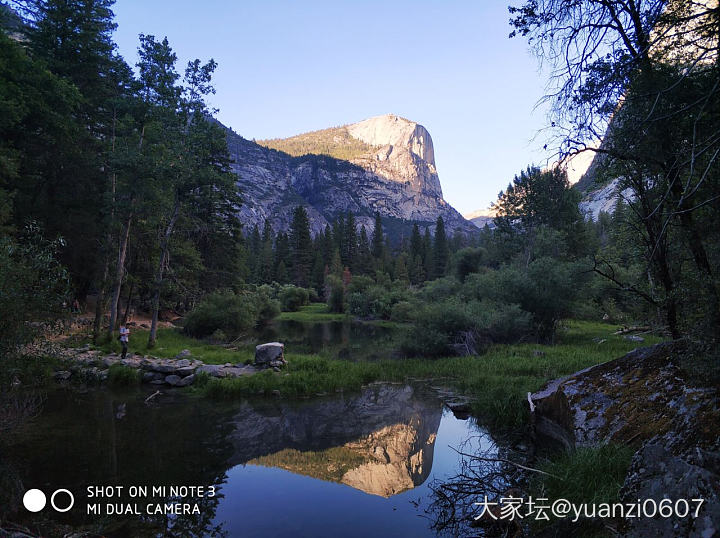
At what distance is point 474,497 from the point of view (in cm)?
664

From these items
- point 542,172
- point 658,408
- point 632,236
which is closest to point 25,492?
point 658,408

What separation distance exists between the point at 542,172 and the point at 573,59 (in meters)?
2.32

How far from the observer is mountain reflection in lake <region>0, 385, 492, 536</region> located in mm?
6234

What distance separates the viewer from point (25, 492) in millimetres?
6543

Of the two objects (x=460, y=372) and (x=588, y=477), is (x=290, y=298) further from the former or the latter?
(x=588, y=477)

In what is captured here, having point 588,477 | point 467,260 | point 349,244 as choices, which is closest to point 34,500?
point 588,477

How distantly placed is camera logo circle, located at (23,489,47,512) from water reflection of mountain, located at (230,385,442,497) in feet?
11.4

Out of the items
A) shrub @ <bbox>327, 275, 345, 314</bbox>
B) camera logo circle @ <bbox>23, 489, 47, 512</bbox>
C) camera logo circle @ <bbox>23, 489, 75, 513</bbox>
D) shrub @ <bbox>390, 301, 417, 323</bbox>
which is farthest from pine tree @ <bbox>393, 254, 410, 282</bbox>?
camera logo circle @ <bbox>23, 489, 47, 512</bbox>

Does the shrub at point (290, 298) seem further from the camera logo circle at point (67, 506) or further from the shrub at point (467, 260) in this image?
the camera logo circle at point (67, 506)

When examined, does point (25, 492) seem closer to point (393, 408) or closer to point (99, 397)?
point (99, 397)

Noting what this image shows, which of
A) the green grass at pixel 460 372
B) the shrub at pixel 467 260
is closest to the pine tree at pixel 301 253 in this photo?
the shrub at pixel 467 260

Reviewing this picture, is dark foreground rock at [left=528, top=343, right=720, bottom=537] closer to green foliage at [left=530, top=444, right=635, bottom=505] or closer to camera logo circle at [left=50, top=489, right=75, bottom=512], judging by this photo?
green foliage at [left=530, top=444, right=635, bottom=505]

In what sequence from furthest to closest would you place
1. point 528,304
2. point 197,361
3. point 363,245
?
point 363,245, point 528,304, point 197,361

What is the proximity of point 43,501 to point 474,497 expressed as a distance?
7.31 meters
